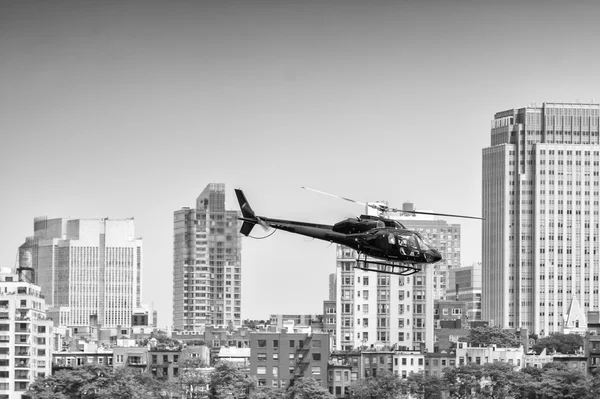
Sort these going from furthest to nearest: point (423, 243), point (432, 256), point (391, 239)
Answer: point (391, 239)
point (423, 243)
point (432, 256)

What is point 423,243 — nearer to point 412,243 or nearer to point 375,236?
point 412,243

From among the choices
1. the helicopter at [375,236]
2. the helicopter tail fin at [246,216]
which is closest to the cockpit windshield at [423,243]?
the helicopter at [375,236]

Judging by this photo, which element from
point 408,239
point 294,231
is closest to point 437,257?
point 408,239

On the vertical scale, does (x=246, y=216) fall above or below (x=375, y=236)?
above

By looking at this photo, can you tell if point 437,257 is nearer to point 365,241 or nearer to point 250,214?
point 365,241

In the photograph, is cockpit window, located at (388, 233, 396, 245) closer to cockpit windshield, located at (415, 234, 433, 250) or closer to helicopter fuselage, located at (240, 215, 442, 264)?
helicopter fuselage, located at (240, 215, 442, 264)

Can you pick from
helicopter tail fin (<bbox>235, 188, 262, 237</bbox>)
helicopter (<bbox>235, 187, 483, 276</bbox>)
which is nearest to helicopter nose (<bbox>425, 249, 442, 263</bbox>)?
helicopter (<bbox>235, 187, 483, 276</bbox>)

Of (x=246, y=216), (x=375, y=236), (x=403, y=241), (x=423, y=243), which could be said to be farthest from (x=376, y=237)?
(x=246, y=216)

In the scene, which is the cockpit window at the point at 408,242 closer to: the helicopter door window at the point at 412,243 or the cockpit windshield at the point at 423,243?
the helicopter door window at the point at 412,243

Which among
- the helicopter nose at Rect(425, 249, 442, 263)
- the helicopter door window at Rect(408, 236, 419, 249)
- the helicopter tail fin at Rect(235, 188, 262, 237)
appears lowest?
the helicopter nose at Rect(425, 249, 442, 263)

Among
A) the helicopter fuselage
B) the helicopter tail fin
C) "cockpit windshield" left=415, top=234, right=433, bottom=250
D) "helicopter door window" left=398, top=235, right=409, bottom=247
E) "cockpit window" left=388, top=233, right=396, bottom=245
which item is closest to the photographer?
the helicopter fuselage
